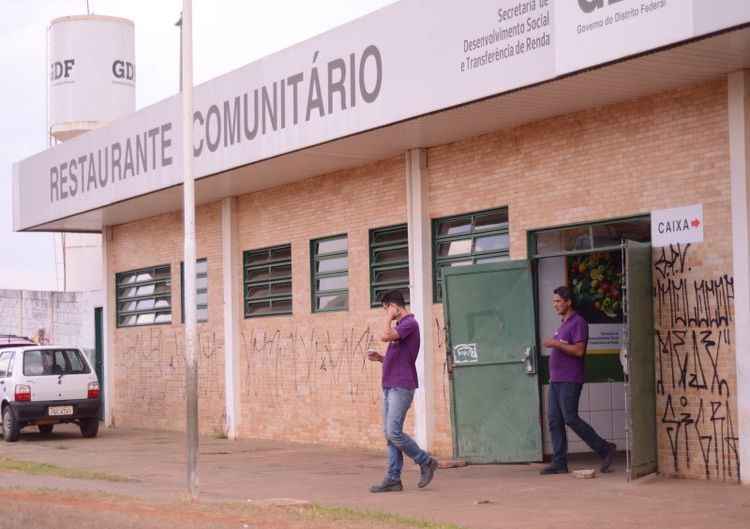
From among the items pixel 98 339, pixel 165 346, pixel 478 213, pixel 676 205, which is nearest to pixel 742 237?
pixel 676 205

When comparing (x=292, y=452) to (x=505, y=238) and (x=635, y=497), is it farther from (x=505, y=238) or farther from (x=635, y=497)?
(x=635, y=497)

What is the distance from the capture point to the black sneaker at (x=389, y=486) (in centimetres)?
1336

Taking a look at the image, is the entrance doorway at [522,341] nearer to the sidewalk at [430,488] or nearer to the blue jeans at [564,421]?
the sidewalk at [430,488]

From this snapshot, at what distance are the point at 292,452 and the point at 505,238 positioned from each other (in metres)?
4.88

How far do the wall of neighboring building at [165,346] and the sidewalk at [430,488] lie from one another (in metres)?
2.85

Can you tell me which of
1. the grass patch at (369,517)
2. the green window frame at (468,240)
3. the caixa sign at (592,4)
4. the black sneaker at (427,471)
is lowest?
the grass patch at (369,517)

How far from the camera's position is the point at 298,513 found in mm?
11445

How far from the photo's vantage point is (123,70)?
32.1 meters

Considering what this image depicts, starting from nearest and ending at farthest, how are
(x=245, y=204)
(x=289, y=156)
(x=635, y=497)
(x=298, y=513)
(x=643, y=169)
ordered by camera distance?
(x=298, y=513)
(x=635, y=497)
(x=643, y=169)
(x=289, y=156)
(x=245, y=204)

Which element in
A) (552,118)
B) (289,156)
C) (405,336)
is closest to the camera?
(405,336)

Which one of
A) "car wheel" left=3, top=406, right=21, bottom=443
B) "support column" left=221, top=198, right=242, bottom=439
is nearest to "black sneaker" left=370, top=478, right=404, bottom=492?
"support column" left=221, top=198, right=242, bottom=439

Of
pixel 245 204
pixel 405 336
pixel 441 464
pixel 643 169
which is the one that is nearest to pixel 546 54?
pixel 643 169

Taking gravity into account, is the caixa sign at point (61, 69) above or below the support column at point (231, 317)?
above

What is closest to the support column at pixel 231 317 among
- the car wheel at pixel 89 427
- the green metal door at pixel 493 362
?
the car wheel at pixel 89 427
